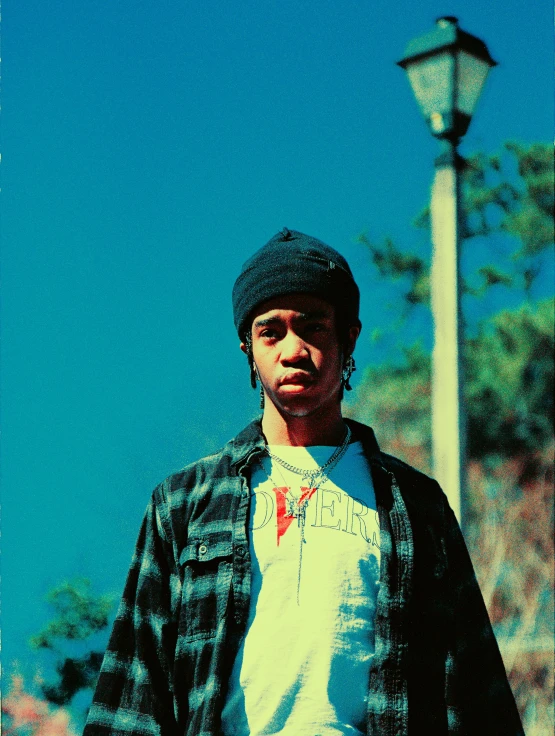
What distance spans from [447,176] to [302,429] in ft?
6.80

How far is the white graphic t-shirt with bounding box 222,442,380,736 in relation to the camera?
7.19ft

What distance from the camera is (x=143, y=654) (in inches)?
93.8

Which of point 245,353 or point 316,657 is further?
point 245,353

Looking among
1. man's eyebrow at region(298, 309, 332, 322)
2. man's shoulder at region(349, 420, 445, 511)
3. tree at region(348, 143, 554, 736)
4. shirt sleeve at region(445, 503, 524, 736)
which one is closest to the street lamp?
man's shoulder at region(349, 420, 445, 511)

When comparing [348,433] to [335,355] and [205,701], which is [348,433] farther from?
[205,701]

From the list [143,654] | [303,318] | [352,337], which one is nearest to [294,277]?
[303,318]

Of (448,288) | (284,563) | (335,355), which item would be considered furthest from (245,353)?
(448,288)

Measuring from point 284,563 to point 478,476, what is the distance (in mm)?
8380

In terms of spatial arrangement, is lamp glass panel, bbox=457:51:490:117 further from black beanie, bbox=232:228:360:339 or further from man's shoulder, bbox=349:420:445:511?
man's shoulder, bbox=349:420:445:511

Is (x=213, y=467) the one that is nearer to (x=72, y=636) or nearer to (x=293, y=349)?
(x=293, y=349)

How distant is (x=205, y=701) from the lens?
7.38 feet

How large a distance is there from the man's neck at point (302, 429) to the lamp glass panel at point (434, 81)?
2.09 meters

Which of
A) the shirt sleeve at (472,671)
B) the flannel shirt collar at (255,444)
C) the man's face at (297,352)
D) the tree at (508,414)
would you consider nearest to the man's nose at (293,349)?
the man's face at (297,352)

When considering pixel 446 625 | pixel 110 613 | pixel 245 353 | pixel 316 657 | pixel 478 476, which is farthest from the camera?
pixel 478 476
